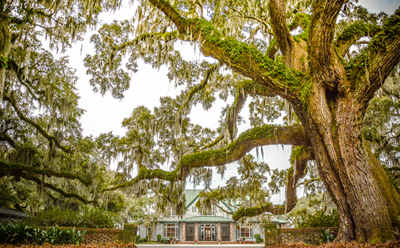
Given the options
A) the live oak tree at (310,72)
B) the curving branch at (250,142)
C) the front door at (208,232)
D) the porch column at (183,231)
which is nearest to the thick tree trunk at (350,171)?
the live oak tree at (310,72)

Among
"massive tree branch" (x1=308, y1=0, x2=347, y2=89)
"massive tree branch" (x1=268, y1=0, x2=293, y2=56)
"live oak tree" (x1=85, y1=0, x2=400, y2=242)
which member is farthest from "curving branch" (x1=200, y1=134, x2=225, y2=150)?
"massive tree branch" (x1=308, y1=0, x2=347, y2=89)

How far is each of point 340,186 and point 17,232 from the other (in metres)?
9.62

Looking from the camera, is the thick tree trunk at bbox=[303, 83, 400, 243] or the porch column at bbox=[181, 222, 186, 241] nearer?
the thick tree trunk at bbox=[303, 83, 400, 243]

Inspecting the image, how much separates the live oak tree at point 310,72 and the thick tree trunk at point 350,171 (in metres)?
0.02

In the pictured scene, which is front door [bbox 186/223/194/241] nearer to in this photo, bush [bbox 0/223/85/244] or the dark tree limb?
bush [bbox 0/223/85/244]

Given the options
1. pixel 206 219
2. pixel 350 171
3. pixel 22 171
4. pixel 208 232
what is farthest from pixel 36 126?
pixel 208 232

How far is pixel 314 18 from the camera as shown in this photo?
4918mm

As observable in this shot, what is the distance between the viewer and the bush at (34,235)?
850 cm

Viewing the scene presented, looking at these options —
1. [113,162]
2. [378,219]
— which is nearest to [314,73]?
[378,219]

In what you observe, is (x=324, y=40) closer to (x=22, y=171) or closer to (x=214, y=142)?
(x=214, y=142)

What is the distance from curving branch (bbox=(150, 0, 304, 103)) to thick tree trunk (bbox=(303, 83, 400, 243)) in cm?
58

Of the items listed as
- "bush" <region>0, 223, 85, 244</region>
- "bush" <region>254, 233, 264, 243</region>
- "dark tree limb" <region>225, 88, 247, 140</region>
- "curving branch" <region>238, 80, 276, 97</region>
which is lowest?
"bush" <region>254, 233, 264, 243</region>

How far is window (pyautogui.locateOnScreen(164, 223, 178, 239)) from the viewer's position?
27250mm

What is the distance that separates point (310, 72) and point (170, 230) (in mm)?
25441
